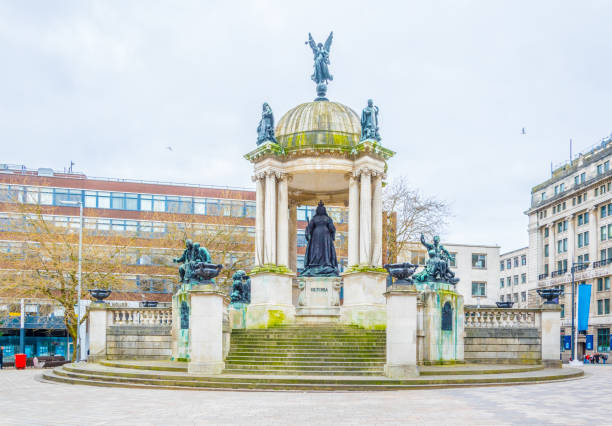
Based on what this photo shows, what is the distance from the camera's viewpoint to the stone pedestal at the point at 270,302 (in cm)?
2492

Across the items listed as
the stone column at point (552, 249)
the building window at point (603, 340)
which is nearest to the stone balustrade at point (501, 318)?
the building window at point (603, 340)

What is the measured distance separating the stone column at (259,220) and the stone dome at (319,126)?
1.79 meters

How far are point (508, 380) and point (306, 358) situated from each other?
581 cm

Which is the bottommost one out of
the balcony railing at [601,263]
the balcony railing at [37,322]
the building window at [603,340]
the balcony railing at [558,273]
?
the building window at [603,340]

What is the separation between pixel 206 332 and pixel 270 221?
22.0ft

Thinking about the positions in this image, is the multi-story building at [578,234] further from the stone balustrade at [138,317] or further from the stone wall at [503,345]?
the stone balustrade at [138,317]

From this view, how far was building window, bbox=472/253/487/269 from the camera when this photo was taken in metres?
93.8

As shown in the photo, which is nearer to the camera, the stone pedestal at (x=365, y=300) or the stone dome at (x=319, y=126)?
the stone pedestal at (x=365, y=300)

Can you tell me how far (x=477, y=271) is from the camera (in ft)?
308

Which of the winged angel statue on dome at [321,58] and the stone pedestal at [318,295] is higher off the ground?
the winged angel statue on dome at [321,58]

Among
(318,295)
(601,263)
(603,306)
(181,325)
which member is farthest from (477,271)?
(181,325)

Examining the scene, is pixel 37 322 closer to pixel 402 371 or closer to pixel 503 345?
pixel 503 345

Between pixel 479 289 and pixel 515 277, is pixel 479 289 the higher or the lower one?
the lower one

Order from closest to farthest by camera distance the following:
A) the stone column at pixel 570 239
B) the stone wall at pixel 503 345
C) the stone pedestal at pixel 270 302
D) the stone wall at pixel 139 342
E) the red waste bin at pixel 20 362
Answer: the stone wall at pixel 503 345
the stone wall at pixel 139 342
the stone pedestal at pixel 270 302
the red waste bin at pixel 20 362
the stone column at pixel 570 239
